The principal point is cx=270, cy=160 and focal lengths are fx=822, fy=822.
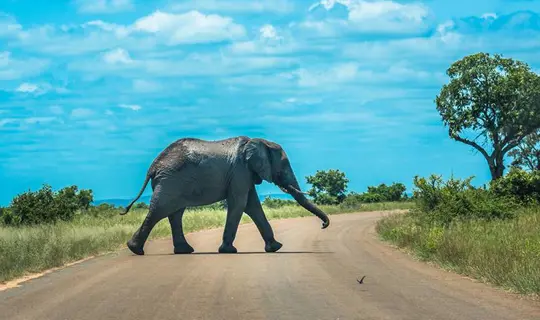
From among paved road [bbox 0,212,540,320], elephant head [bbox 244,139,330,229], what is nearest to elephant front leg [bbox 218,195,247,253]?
elephant head [bbox 244,139,330,229]

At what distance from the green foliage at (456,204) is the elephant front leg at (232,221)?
6.96 metres

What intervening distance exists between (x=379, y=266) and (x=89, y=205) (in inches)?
1436

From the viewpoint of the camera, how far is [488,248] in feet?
55.7

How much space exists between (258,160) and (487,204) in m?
8.50

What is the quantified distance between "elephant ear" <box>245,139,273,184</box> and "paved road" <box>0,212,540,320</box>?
3.26m

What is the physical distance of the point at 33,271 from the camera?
1723 cm

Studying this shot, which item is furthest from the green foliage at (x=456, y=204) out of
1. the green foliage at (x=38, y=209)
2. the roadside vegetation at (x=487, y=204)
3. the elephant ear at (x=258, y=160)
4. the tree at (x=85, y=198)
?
the tree at (x=85, y=198)

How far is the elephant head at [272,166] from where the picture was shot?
2275cm

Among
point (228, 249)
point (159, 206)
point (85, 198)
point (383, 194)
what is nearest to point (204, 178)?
point (159, 206)

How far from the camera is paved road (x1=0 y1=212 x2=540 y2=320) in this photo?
10.6 meters

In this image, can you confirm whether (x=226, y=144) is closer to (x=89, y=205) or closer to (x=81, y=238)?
(x=81, y=238)

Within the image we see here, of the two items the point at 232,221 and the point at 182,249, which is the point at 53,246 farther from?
the point at 232,221

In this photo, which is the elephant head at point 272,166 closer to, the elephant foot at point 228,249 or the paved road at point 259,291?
the elephant foot at point 228,249

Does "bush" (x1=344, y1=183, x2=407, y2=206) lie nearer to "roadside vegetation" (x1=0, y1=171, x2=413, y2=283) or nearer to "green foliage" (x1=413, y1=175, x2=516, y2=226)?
"roadside vegetation" (x1=0, y1=171, x2=413, y2=283)
